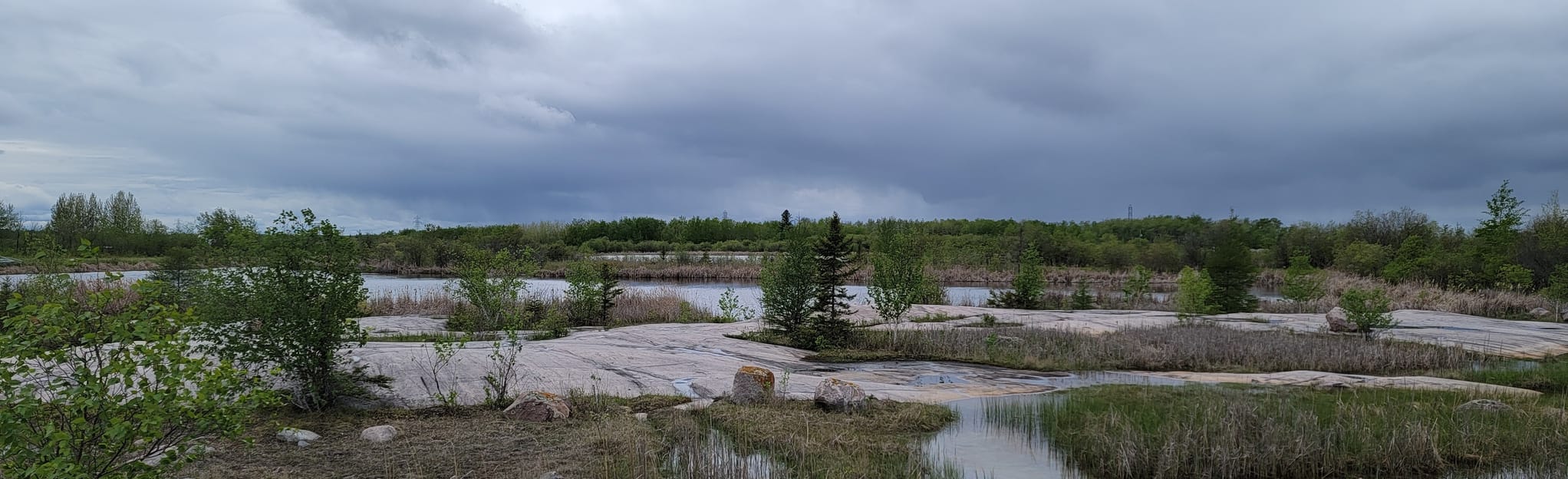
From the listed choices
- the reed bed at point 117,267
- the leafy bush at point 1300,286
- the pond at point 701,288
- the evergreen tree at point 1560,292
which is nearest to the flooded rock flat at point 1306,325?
the leafy bush at point 1300,286

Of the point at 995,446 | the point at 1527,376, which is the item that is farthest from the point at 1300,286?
the point at 995,446

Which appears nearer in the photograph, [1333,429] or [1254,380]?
[1333,429]

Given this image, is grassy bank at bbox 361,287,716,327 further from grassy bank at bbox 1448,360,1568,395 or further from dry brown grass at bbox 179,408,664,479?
grassy bank at bbox 1448,360,1568,395

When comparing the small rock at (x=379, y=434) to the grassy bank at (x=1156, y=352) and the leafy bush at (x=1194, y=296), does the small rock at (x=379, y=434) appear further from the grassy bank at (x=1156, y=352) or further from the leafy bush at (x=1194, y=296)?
the leafy bush at (x=1194, y=296)

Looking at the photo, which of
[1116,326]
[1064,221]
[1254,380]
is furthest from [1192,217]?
[1254,380]

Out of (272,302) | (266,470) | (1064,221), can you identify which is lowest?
(266,470)

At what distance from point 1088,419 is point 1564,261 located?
3941 cm

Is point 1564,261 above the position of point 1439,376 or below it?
above

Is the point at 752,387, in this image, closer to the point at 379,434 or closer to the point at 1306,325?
the point at 379,434

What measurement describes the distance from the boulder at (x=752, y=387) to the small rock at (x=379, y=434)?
14.2 feet

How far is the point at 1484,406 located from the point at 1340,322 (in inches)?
484

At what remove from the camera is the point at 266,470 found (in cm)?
750

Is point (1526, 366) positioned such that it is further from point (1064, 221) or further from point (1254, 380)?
point (1064, 221)

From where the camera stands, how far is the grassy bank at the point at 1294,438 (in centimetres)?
829
